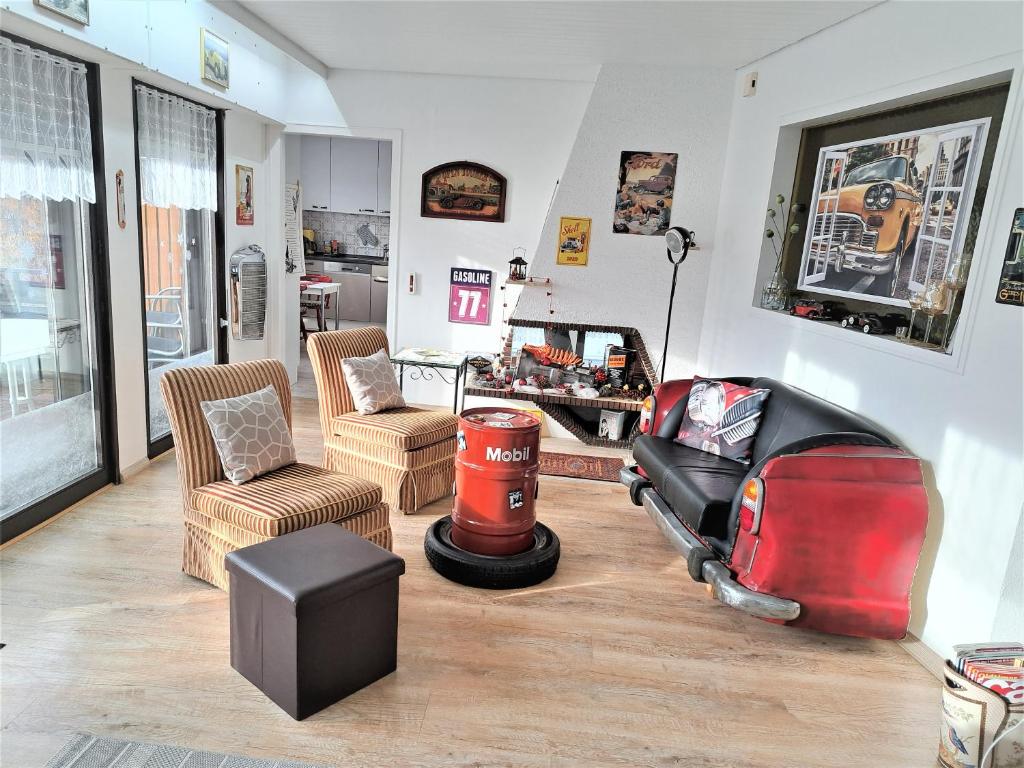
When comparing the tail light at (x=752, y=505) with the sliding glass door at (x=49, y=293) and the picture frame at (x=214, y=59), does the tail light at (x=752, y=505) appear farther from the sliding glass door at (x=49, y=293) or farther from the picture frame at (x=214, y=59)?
the picture frame at (x=214, y=59)

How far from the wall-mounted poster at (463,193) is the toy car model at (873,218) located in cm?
252

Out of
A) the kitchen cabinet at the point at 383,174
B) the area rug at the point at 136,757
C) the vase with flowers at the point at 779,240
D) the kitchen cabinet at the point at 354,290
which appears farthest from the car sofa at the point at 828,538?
the kitchen cabinet at the point at 383,174

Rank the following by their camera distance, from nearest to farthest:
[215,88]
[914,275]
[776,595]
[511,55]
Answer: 1. [776,595]
2. [914,275]
3. [215,88]
4. [511,55]

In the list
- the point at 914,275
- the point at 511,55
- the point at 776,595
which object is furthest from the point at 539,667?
the point at 511,55

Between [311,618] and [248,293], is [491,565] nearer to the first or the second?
[311,618]

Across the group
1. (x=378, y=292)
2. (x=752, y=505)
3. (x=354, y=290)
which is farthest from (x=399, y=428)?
(x=354, y=290)

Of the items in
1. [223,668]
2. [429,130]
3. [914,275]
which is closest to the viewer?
[223,668]

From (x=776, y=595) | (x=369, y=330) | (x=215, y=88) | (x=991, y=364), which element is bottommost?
(x=776, y=595)

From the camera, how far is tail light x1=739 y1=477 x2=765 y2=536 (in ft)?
8.86

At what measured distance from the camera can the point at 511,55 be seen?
4.62 m

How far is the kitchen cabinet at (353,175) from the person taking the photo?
29.4ft

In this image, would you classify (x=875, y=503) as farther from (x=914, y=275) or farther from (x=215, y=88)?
(x=215, y=88)

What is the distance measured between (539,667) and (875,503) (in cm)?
151

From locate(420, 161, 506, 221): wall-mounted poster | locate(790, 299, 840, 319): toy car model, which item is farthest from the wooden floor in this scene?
locate(420, 161, 506, 221): wall-mounted poster
